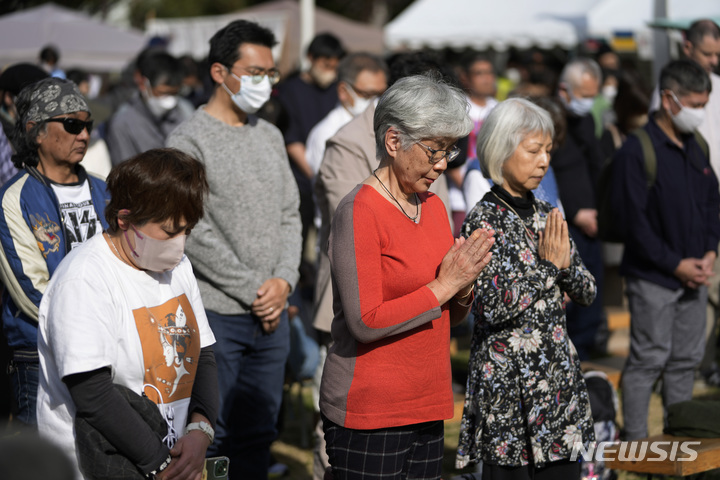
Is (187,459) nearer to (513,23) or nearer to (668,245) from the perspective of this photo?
(668,245)

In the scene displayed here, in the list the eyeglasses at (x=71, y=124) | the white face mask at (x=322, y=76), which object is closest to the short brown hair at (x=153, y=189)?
the eyeglasses at (x=71, y=124)

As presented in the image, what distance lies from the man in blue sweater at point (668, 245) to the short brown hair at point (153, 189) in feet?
10.8

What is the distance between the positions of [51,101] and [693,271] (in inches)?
143

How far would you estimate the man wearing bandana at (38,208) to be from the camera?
10.6 ft

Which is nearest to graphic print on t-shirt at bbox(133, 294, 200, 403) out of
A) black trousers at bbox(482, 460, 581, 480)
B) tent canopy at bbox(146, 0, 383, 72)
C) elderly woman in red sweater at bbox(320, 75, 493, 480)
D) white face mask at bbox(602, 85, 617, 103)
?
elderly woman in red sweater at bbox(320, 75, 493, 480)

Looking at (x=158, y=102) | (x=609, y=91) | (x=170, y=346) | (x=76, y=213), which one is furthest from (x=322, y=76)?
(x=170, y=346)

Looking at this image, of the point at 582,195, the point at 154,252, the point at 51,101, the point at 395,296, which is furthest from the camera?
the point at 582,195

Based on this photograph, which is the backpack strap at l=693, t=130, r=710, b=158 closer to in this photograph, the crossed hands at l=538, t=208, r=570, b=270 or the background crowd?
the background crowd

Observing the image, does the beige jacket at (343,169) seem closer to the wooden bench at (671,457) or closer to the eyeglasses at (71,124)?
the eyeglasses at (71,124)

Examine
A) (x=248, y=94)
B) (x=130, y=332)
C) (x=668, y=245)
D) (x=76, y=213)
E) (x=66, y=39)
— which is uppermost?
(x=66, y=39)

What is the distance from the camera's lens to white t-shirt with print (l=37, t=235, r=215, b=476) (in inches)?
93.8

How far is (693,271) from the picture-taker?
4.93 meters

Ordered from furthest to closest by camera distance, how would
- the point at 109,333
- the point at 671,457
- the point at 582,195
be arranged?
the point at 582,195
the point at 671,457
the point at 109,333

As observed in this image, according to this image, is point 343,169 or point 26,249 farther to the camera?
point 343,169
